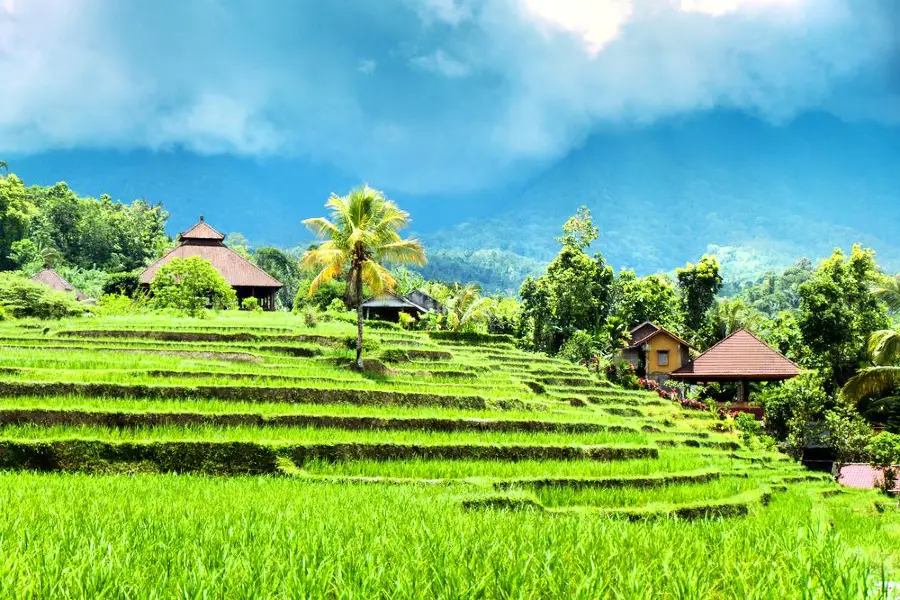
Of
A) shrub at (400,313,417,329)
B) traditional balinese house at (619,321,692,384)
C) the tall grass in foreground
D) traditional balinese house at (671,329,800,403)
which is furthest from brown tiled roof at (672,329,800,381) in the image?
the tall grass in foreground

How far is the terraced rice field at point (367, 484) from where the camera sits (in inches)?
91.9

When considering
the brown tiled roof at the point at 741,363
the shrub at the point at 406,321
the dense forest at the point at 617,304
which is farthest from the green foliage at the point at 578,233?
the brown tiled roof at the point at 741,363

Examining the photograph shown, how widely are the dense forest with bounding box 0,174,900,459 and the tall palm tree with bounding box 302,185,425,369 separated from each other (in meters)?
0.83

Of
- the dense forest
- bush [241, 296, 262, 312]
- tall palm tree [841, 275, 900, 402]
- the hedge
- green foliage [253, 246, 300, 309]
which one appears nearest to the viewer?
tall palm tree [841, 275, 900, 402]

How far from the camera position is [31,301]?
2808 centimetres

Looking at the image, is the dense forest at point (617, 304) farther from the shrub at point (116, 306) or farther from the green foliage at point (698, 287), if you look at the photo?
the shrub at point (116, 306)

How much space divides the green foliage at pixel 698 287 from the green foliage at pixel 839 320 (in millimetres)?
10773

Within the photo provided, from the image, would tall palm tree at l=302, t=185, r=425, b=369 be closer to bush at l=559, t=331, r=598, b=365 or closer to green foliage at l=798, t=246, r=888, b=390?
bush at l=559, t=331, r=598, b=365

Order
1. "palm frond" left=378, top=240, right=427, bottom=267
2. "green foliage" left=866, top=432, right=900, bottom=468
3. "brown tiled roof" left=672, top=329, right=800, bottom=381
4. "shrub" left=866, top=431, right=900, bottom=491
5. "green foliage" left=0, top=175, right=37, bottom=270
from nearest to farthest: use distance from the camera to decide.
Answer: "shrub" left=866, top=431, right=900, bottom=491, "green foliage" left=866, top=432, right=900, bottom=468, "palm frond" left=378, top=240, right=427, bottom=267, "brown tiled roof" left=672, top=329, right=800, bottom=381, "green foliage" left=0, top=175, right=37, bottom=270

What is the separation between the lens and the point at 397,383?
18281mm

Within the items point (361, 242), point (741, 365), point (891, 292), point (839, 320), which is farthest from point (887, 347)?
point (361, 242)

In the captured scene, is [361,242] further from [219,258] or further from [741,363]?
[219,258]

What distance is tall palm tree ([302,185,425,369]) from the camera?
67.7ft

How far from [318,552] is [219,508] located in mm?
3477
